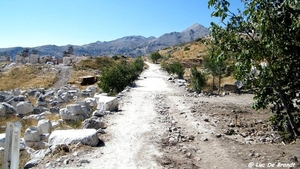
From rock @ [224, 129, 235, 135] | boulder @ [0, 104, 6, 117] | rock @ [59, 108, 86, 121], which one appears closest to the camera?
rock @ [224, 129, 235, 135]

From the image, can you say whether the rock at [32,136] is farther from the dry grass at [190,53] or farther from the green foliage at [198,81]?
the dry grass at [190,53]

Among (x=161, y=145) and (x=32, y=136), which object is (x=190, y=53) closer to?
(x=32, y=136)

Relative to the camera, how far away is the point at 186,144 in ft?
28.2

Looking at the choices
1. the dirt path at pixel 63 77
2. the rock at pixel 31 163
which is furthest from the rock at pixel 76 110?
the dirt path at pixel 63 77

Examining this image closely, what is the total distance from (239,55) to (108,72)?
18986mm

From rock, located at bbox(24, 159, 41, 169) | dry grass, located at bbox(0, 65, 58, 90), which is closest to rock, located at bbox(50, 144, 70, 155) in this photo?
rock, located at bbox(24, 159, 41, 169)

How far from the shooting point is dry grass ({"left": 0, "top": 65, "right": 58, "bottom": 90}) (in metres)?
52.3

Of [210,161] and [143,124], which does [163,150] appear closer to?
[210,161]

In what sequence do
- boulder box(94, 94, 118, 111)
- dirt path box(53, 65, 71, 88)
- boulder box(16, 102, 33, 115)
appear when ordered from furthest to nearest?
1. dirt path box(53, 65, 71, 88)
2. boulder box(16, 102, 33, 115)
3. boulder box(94, 94, 118, 111)

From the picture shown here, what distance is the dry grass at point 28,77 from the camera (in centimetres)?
5230

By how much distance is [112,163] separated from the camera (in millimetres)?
7020

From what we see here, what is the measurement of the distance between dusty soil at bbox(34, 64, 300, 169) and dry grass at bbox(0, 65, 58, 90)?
138ft

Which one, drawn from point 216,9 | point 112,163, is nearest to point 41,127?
point 112,163

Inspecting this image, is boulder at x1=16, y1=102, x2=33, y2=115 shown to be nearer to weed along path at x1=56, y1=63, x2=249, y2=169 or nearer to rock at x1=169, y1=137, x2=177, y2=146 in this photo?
weed along path at x1=56, y1=63, x2=249, y2=169
